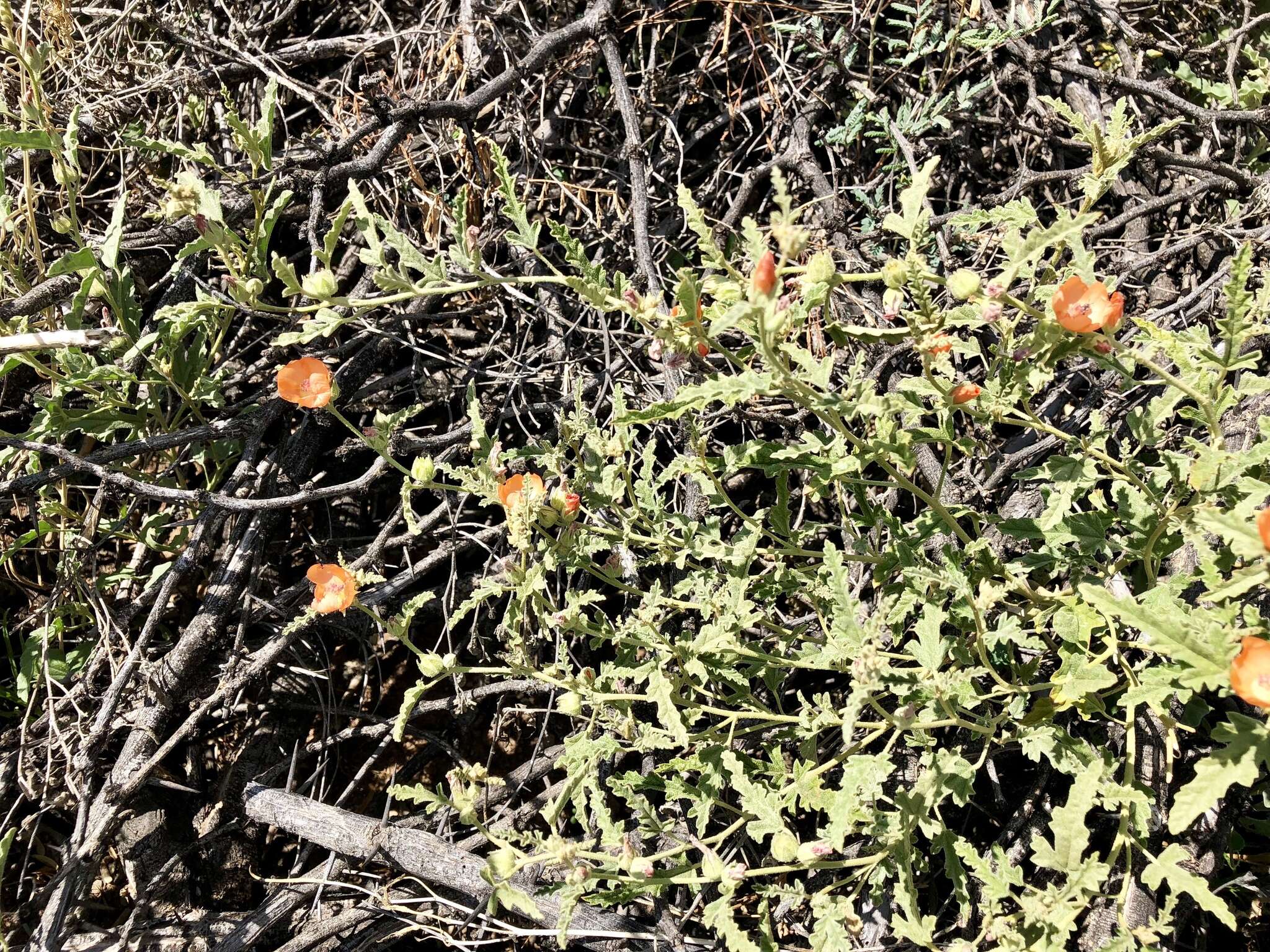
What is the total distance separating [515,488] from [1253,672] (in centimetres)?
108

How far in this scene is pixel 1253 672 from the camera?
1112 millimetres

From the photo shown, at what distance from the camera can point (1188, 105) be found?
2.02 m

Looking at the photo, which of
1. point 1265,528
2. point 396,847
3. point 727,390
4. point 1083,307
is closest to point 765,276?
point 727,390

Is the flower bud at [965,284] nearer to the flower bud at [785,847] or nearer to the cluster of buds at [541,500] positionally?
the cluster of buds at [541,500]

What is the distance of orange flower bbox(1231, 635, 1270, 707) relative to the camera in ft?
3.57

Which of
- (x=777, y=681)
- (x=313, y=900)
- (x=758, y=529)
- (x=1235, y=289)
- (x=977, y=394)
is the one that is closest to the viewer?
(x=1235, y=289)

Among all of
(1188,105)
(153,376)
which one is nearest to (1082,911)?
(1188,105)

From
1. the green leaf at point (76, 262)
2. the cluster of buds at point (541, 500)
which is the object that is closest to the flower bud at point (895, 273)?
the cluster of buds at point (541, 500)

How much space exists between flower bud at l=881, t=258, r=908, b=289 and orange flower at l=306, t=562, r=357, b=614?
1.01 meters

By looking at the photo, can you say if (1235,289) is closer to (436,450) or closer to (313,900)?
(436,450)

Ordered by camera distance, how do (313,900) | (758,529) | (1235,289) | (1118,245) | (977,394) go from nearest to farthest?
(1235,289), (977,394), (758,529), (313,900), (1118,245)

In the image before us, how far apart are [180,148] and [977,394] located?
1476mm

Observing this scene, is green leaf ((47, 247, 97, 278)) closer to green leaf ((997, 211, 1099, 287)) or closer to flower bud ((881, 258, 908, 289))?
flower bud ((881, 258, 908, 289))

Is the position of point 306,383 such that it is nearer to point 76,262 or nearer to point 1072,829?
point 76,262
